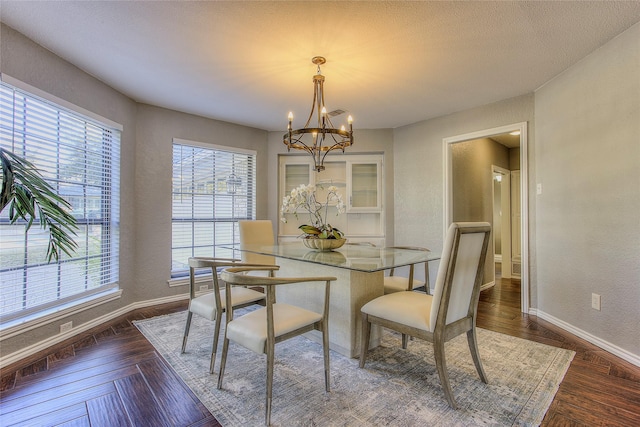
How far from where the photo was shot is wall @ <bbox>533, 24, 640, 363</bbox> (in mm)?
2254

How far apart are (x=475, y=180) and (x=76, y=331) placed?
16.8ft

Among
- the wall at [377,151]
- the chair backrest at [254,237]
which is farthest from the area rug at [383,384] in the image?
the wall at [377,151]

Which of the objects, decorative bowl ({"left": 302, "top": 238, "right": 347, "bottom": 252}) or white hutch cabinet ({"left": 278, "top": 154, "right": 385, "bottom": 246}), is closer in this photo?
decorative bowl ({"left": 302, "top": 238, "right": 347, "bottom": 252})

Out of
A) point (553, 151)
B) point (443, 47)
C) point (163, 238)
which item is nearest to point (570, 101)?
point (553, 151)

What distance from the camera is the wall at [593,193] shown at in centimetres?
225

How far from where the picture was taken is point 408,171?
4473mm

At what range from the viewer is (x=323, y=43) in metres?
2.26

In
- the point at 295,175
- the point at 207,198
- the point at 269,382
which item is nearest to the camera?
the point at 269,382

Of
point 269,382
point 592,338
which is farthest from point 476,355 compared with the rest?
point 592,338

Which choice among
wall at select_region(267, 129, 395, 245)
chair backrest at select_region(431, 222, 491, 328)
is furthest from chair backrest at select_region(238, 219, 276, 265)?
chair backrest at select_region(431, 222, 491, 328)

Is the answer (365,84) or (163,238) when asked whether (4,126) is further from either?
(365,84)

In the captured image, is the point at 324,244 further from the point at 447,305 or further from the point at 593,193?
the point at 593,193

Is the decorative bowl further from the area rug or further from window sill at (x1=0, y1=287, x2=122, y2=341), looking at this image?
window sill at (x1=0, y1=287, x2=122, y2=341)

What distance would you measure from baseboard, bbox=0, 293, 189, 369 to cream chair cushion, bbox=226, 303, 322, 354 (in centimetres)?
180
